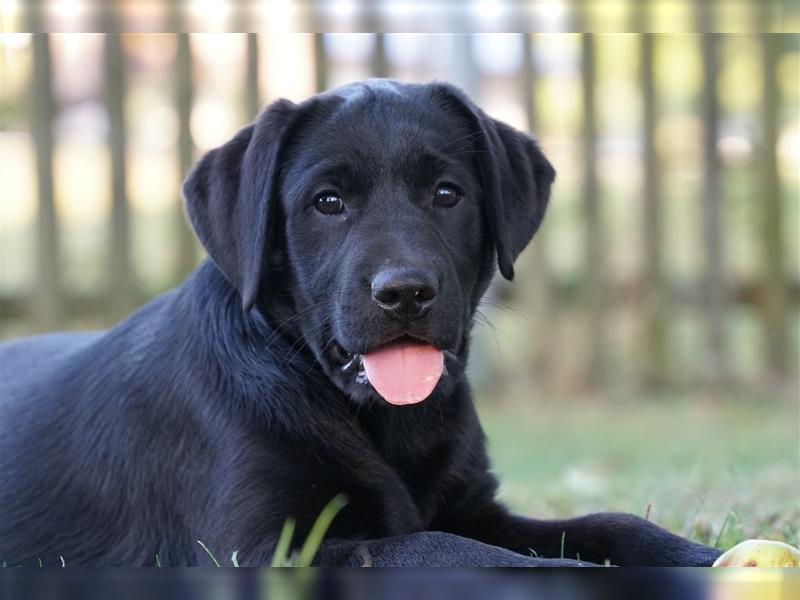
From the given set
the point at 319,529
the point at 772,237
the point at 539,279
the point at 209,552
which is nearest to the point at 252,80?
the point at 539,279

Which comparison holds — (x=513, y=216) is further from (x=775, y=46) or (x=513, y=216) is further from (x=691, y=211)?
→ (x=775, y=46)

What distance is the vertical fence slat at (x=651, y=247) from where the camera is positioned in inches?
334

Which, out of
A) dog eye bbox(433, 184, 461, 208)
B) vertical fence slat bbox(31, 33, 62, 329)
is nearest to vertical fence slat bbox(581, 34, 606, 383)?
vertical fence slat bbox(31, 33, 62, 329)

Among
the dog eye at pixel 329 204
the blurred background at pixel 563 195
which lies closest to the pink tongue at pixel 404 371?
the dog eye at pixel 329 204

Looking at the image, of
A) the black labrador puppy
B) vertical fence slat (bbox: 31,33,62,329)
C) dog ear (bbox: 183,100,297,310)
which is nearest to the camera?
the black labrador puppy

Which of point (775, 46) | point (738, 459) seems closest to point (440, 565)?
point (738, 459)

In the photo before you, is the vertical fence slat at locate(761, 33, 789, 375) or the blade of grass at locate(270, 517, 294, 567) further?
the vertical fence slat at locate(761, 33, 789, 375)

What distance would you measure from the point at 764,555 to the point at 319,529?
3.34 feet

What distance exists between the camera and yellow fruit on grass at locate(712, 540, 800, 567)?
8.61 ft

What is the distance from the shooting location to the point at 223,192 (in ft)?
10.8

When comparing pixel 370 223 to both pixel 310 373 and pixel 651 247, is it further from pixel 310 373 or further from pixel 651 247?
pixel 651 247

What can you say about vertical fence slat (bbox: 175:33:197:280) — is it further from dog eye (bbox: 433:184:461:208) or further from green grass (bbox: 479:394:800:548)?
dog eye (bbox: 433:184:461:208)

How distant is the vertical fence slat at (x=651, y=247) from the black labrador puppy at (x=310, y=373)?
508cm

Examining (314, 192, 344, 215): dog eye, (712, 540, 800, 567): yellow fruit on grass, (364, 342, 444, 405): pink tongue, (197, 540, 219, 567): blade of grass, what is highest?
(314, 192, 344, 215): dog eye
